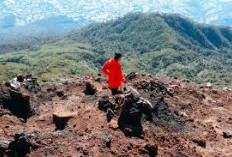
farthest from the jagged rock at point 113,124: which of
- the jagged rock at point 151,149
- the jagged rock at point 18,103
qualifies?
the jagged rock at point 18,103

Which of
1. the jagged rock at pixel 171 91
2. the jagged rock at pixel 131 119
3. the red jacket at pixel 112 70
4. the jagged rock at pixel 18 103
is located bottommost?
the jagged rock at pixel 171 91

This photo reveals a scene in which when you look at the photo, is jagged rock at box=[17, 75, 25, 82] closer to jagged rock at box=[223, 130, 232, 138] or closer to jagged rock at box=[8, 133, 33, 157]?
jagged rock at box=[8, 133, 33, 157]

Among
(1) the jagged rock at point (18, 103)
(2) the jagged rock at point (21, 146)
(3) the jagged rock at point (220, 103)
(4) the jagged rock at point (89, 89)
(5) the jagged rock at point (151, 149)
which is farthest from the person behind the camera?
(3) the jagged rock at point (220, 103)

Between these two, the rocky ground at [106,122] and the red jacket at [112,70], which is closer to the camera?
the rocky ground at [106,122]

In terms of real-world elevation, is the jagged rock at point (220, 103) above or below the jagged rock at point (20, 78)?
below

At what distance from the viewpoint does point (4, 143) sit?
14.2 meters

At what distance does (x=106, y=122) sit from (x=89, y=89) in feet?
19.1

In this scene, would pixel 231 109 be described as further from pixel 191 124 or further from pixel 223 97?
pixel 191 124

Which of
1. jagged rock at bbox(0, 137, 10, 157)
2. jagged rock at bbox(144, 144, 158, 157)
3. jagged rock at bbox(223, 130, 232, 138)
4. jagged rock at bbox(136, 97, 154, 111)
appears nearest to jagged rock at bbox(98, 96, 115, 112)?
jagged rock at bbox(136, 97, 154, 111)

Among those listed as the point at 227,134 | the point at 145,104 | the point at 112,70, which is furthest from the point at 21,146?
the point at 227,134

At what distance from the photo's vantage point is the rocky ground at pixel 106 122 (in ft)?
47.1

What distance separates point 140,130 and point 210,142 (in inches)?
144

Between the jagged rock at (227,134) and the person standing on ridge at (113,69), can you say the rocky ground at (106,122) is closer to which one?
the jagged rock at (227,134)

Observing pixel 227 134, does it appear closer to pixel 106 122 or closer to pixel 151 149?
pixel 151 149
